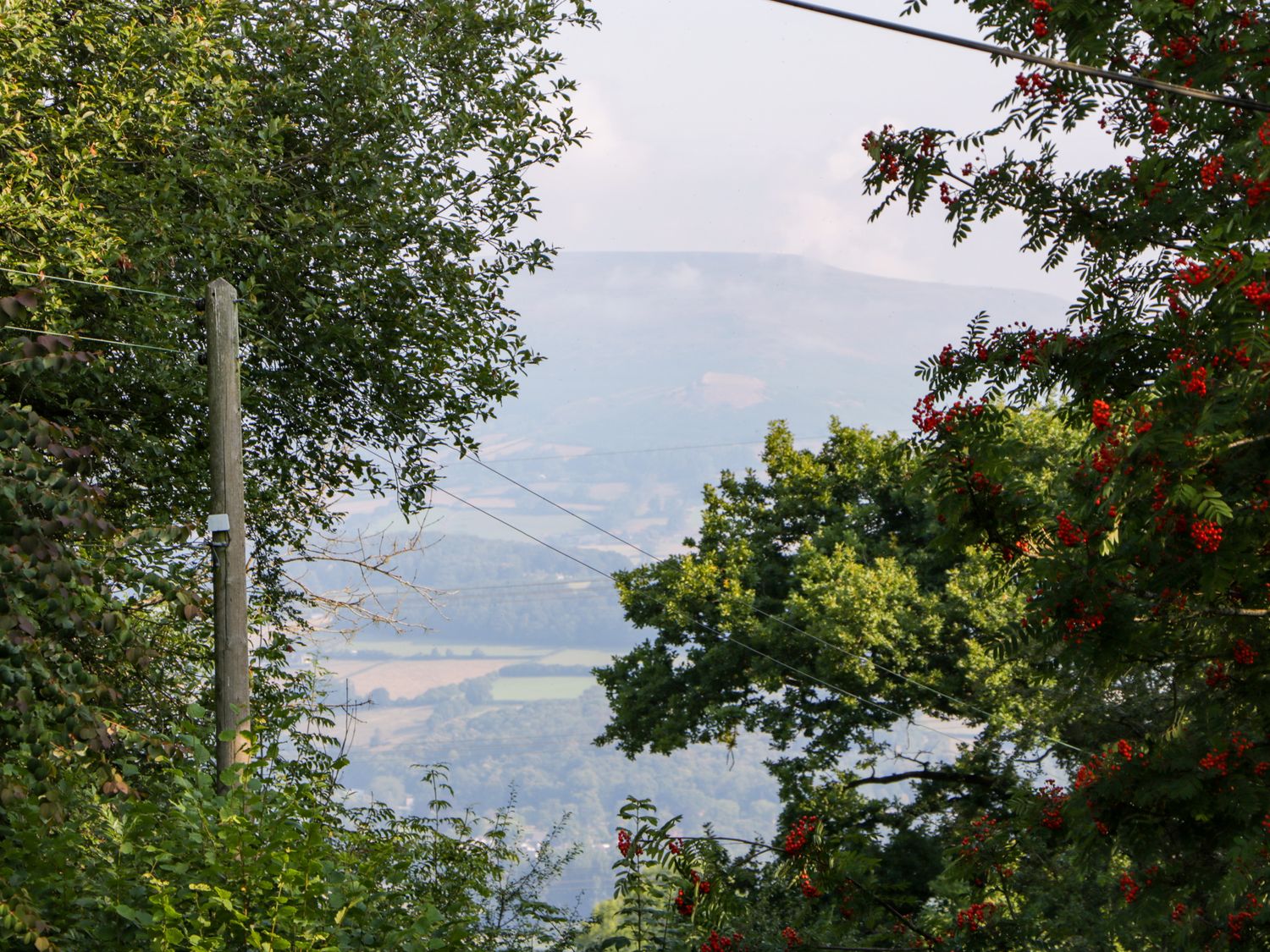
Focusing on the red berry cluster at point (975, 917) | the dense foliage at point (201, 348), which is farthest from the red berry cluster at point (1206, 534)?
the red berry cluster at point (975, 917)

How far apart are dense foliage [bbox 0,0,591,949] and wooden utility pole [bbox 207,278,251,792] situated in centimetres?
40

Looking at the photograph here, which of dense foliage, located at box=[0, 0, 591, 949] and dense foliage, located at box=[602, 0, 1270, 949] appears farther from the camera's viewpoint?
dense foliage, located at box=[0, 0, 591, 949]

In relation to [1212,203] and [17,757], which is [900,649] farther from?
[17,757]

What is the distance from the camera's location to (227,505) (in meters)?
7.50

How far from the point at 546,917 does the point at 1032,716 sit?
10794 mm

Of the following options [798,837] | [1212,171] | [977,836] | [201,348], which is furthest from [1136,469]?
[201,348]

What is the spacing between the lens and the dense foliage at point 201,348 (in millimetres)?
5625

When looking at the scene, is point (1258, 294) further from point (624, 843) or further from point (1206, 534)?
point (624, 843)

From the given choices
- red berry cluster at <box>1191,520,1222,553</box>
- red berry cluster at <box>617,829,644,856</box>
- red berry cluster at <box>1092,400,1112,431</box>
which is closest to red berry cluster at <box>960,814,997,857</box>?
red berry cluster at <box>617,829,644,856</box>

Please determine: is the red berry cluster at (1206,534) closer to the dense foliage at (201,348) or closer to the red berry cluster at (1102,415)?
the red berry cluster at (1102,415)

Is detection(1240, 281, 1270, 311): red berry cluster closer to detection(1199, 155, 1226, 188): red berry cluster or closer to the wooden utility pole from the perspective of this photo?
detection(1199, 155, 1226, 188): red berry cluster

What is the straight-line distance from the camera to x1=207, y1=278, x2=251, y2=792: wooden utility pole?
7344mm

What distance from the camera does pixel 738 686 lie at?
21.6 meters

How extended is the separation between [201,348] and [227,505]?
362 cm
